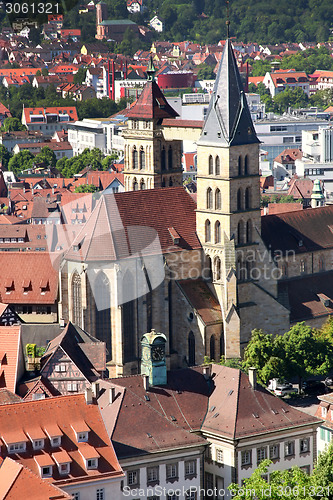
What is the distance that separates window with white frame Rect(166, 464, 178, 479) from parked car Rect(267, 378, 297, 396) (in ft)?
92.9

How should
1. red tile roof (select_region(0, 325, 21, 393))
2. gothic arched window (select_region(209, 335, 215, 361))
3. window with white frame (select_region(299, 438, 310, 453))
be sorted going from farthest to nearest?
gothic arched window (select_region(209, 335, 215, 361)) → red tile roof (select_region(0, 325, 21, 393)) → window with white frame (select_region(299, 438, 310, 453))

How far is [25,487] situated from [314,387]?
4616 cm

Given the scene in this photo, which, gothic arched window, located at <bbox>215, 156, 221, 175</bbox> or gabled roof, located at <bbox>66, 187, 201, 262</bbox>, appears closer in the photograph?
gabled roof, located at <bbox>66, 187, 201, 262</bbox>

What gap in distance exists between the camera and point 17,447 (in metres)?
83.5

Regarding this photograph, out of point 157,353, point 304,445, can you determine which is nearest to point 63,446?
point 157,353

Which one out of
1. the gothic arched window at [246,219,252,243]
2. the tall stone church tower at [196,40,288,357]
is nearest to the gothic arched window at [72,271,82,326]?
the tall stone church tower at [196,40,288,357]

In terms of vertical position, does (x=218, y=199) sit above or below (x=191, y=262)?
above

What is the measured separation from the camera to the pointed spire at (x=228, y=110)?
11988cm

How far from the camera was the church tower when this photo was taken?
442ft

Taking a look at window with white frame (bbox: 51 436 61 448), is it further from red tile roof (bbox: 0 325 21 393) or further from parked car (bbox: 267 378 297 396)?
parked car (bbox: 267 378 297 396)

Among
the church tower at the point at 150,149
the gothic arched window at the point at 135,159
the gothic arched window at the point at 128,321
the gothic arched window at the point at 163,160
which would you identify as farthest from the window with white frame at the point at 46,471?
the gothic arched window at the point at 135,159

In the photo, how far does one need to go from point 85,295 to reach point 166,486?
31.9 metres

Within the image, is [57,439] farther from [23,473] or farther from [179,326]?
[179,326]

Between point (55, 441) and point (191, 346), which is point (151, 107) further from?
point (55, 441)
